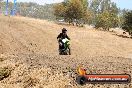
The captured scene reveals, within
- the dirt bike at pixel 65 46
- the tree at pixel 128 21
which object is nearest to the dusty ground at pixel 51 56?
the dirt bike at pixel 65 46

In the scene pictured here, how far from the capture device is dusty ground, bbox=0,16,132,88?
13.0 metres

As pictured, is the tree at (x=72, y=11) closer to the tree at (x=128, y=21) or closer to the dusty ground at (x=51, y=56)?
the tree at (x=128, y=21)

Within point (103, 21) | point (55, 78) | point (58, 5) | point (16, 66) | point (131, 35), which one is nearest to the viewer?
point (55, 78)

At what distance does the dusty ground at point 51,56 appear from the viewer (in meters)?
13.0

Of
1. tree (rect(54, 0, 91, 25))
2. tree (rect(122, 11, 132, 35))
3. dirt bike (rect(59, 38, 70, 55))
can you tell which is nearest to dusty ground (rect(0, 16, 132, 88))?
dirt bike (rect(59, 38, 70, 55))

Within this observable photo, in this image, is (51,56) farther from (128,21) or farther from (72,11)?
(72,11)

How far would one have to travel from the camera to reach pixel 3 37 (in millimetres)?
43438

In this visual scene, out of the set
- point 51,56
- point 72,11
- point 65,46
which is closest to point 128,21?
point 72,11

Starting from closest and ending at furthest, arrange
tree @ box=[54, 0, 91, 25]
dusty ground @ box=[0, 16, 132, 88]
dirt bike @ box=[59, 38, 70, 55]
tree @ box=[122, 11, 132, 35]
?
dusty ground @ box=[0, 16, 132, 88]
dirt bike @ box=[59, 38, 70, 55]
tree @ box=[122, 11, 132, 35]
tree @ box=[54, 0, 91, 25]

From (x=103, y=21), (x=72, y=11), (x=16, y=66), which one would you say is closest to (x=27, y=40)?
(x=16, y=66)

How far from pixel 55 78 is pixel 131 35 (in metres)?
62.7

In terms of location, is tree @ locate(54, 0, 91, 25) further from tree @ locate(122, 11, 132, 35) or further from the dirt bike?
the dirt bike

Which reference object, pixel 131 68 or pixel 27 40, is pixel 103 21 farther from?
pixel 131 68

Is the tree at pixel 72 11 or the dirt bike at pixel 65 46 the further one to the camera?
the tree at pixel 72 11
